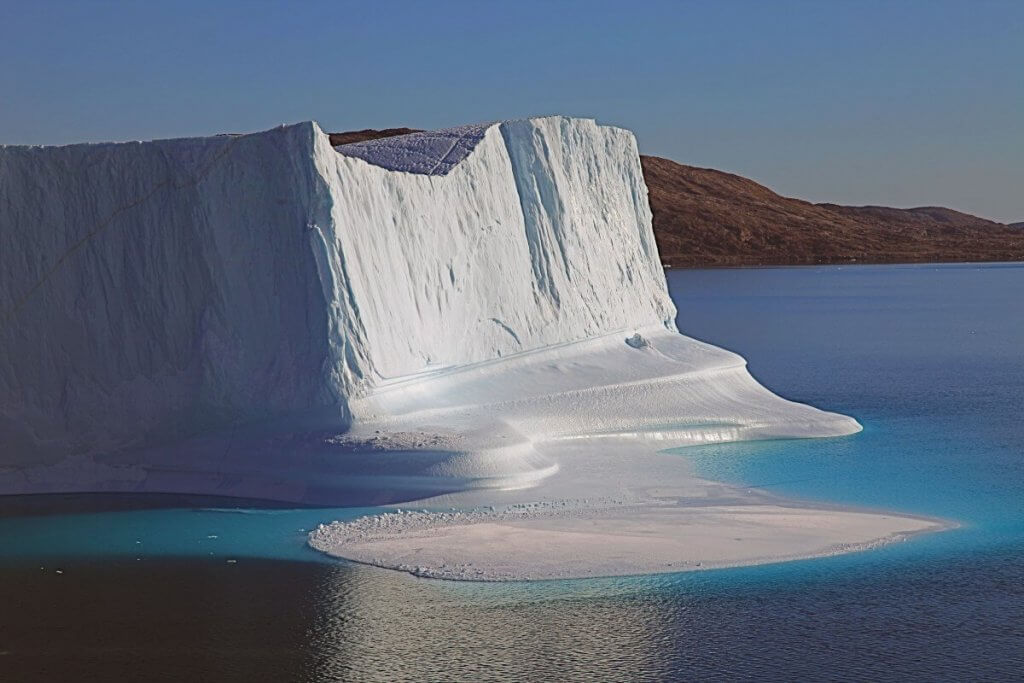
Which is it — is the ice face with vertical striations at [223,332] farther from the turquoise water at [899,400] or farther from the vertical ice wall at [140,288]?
the turquoise water at [899,400]

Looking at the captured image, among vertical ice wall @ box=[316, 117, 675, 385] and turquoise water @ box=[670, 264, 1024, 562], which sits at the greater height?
vertical ice wall @ box=[316, 117, 675, 385]

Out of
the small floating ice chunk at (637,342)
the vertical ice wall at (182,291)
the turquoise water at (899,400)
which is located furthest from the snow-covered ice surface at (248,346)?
the small floating ice chunk at (637,342)

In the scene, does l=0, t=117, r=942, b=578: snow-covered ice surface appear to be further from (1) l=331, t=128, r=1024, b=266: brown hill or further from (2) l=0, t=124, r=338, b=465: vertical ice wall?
(1) l=331, t=128, r=1024, b=266: brown hill

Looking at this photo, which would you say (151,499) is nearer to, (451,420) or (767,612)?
(451,420)

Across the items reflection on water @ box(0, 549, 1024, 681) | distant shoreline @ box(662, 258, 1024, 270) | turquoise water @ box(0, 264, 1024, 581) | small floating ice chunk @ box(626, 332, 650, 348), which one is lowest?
reflection on water @ box(0, 549, 1024, 681)

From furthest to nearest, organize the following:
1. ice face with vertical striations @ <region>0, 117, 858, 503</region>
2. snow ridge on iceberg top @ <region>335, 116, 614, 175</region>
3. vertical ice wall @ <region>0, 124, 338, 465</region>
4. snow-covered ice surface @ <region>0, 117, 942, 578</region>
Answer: snow ridge on iceberg top @ <region>335, 116, 614, 175</region> → vertical ice wall @ <region>0, 124, 338, 465</region> → ice face with vertical striations @ <region>0, 117, 858, 503</region> → snow-covered ice surface @ <region>0, 117, 942, 578</region>

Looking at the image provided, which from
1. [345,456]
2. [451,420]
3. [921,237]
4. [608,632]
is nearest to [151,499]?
[345,456]

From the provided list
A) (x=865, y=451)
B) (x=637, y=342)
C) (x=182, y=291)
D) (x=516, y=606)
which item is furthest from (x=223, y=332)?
(x=865, y=451)

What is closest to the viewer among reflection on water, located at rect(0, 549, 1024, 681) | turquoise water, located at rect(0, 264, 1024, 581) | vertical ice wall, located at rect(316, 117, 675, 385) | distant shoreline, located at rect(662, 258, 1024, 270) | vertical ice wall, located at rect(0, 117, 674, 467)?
reflection on water, located at rect(0, 549, 1024, 681)

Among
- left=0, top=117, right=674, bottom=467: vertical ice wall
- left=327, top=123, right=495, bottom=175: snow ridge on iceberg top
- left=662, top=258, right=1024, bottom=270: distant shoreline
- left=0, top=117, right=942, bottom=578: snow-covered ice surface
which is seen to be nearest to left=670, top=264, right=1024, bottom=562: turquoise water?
left=0, top=117, right=942, bottom=578: snow-covered ice surface

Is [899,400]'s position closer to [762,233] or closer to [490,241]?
[490,241]
